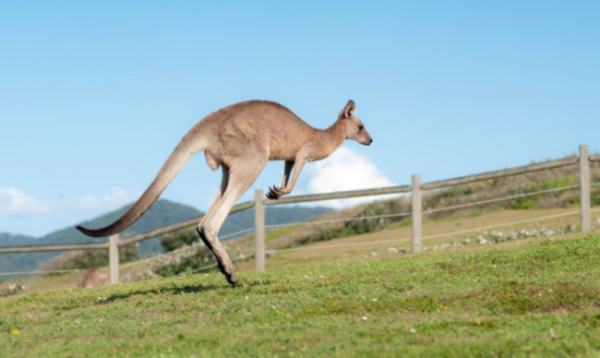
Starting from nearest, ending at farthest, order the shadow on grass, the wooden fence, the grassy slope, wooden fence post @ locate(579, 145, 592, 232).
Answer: the shadow on grass → wooden fence post @ locate(579, 145, 592, 232) → the wooden fence → the grassy slope

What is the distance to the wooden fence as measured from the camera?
19750 millimetres

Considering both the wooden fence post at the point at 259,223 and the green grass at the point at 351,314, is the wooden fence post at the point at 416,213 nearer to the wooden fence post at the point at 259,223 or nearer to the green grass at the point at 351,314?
the wooden fence post at the point at 259,223

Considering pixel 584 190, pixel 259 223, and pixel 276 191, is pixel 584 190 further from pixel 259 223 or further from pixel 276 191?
pixel 276 191

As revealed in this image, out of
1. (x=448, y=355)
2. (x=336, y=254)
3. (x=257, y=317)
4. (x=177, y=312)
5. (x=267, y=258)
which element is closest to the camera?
(x=448, y=355)

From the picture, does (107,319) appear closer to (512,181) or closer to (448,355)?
(448,355)

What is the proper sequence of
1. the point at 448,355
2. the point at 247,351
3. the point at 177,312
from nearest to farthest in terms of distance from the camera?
the point at 448,355
the point at 247,351
the point at 177,312

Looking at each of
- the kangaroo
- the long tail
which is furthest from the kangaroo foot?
the long tail

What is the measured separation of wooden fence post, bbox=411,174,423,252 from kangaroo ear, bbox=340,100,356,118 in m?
5.89

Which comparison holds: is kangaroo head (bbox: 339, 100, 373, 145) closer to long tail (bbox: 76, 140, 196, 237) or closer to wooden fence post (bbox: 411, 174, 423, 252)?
long tail (bbox: 76, 140, 196, 237)

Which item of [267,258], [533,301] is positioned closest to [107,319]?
[533,301]

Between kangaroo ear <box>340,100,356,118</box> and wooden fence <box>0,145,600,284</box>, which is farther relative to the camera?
wooden fence <box>0,145,600,284</box>

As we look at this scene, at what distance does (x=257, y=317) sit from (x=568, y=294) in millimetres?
3343

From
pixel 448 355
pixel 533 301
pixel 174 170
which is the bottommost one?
pixel 448 355

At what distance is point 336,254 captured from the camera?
26.4m
